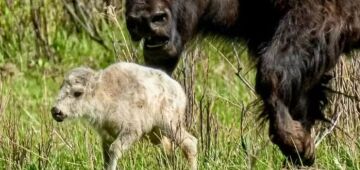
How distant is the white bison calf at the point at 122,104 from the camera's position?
6180mm

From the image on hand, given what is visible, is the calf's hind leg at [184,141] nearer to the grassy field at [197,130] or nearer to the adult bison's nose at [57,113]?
the grassy field at [197,130]

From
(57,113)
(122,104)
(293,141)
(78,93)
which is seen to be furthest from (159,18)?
(293,141)

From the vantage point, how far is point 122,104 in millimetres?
6285

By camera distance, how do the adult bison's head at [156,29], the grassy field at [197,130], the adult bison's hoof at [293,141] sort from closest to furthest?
the adult bison's head at [156,29]
the adult bison's hoof at [293,141]
the grassy field at [197,130]

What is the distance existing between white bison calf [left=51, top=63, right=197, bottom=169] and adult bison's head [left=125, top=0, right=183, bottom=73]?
20 centimetres

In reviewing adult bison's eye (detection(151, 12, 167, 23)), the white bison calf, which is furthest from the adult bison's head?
the white bison calf

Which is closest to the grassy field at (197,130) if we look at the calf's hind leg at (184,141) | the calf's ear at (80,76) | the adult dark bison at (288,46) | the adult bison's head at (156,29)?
the calf's hind leg at (184,141)

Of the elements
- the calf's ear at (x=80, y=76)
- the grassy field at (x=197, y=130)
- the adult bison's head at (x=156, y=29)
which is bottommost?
the grassy field at (x=197, y=130)

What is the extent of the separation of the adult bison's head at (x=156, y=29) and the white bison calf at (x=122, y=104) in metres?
0.20

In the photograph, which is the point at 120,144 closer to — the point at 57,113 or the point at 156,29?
the point at 57,113

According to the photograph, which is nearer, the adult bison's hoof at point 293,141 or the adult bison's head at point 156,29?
the adult bison's head at point 156,29

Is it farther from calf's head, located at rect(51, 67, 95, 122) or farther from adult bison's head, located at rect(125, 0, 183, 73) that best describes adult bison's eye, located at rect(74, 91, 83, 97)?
adult bison's head, located at rect(125, 0, 183, 73)

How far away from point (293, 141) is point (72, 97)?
119 cm

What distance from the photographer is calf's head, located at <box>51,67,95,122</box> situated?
6.14 meters
